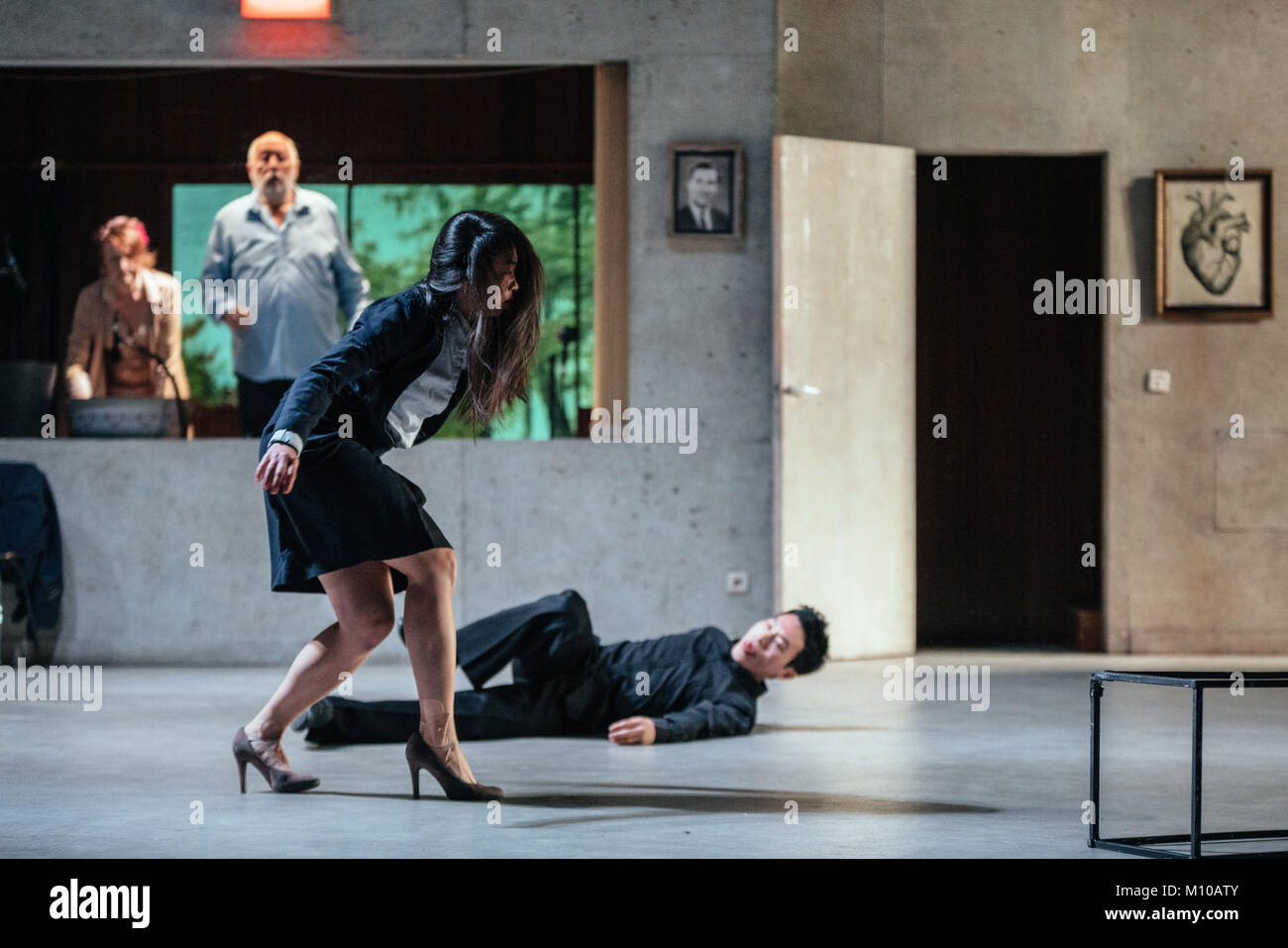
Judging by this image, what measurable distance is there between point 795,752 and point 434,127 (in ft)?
17.2

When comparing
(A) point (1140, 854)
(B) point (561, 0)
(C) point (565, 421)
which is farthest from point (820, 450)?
(A) point (1140, 854)

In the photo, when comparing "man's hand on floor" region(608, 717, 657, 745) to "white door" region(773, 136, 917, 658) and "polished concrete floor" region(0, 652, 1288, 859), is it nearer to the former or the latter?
"polished concrete floor" region(0, 652, 1288, 859)

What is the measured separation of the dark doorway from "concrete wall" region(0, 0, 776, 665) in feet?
4.77

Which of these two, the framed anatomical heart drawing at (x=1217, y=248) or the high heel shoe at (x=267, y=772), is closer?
the high heel shoe at (x=267, y=772)

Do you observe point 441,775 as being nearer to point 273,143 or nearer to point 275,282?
point 275,282

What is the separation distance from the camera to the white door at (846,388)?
6.86 m

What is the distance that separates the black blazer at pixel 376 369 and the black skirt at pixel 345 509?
0.31 ft

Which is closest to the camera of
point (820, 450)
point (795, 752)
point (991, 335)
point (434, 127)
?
point (795, 752)

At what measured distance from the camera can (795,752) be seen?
4.52 m

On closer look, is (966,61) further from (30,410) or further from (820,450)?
(30,410)

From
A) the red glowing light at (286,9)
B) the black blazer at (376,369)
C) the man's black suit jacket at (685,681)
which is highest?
the red glowing light at (286,9)

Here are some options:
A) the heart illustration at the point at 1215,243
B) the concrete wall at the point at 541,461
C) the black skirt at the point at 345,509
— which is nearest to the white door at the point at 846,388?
the concrete wall at the point at 541,461

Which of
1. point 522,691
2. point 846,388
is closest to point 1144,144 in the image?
point 846,388

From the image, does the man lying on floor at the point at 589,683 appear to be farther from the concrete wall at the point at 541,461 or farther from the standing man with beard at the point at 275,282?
the standing man with beard at the point at 275,282
